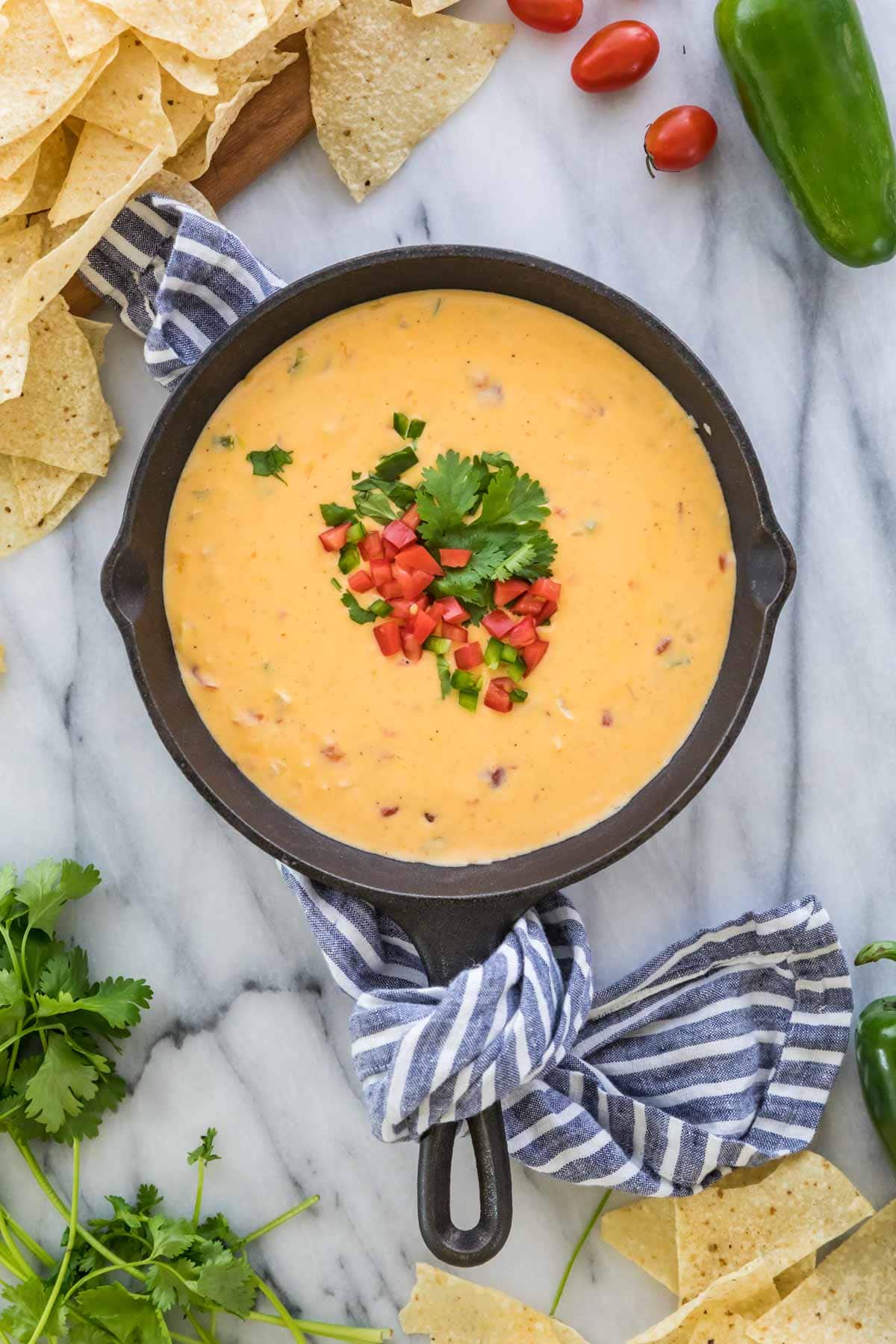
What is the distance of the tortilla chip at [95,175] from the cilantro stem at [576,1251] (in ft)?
6.64

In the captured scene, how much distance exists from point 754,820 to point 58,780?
4.33 ft

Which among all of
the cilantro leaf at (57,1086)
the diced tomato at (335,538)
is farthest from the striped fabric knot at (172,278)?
the cilantro leaf at (57,1086)

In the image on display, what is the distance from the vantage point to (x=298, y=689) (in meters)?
2.13

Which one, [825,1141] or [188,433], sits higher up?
[188,433]

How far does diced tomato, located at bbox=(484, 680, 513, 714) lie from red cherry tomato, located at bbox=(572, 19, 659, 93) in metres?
1.12

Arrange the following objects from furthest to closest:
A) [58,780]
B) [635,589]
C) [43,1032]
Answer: [58,780] → [43,1032] → [635,589]

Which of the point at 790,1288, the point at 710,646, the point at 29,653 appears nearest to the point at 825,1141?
the point at 790,1288

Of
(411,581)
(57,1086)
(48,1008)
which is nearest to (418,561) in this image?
(411,581)

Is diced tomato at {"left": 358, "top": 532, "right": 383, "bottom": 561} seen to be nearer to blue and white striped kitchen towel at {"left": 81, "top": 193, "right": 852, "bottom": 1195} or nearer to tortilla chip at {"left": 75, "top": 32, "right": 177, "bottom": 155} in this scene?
blue and white striped kitchen towel at {"left": 81, "top": 193, "right": 852, "bottom": 1195}

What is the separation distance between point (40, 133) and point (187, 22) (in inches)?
12.2

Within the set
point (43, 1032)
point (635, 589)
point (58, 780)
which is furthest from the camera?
point (58, 780)

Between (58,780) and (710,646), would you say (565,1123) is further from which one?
(58,780)

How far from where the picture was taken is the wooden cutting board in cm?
230

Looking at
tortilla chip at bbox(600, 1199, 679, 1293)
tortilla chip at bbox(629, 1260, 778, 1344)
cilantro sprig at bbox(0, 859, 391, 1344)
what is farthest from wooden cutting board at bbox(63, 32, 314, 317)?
tortilla chip at bbox(629, 1260, 778, 1344)
